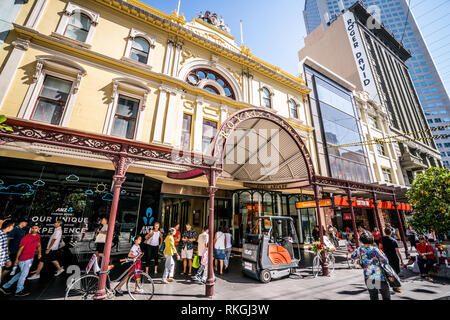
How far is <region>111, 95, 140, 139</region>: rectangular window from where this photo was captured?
9.03m

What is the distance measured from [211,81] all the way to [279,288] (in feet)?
39.1

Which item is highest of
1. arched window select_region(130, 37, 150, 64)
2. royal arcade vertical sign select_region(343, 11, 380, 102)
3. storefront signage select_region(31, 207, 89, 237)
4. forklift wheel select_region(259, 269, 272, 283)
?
royal arcade vertical sign select_region(343, 11, 380, 102)

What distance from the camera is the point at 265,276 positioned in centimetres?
702

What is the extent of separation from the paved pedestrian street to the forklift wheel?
0.58 ft

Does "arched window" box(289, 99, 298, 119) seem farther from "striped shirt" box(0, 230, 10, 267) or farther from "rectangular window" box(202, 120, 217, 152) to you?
"striped shirt" box(0, 230, 10, 267)

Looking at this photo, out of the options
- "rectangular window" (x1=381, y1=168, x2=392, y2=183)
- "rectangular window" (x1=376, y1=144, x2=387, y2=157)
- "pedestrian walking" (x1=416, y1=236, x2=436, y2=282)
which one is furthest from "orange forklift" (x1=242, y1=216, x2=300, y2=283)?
"rectangular window" (x1=376, y1=144, x2=387, y2=157)

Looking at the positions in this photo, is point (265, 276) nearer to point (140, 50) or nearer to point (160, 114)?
point (160, 114)

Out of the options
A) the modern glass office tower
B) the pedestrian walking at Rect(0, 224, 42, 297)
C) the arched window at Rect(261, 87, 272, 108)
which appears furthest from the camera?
the modern glass office tower

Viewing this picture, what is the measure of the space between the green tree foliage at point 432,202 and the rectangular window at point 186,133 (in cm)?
1252

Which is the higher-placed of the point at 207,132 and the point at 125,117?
the point at 207,132

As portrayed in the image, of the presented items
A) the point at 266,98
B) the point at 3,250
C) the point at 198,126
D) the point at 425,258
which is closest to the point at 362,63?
the point at 266,98

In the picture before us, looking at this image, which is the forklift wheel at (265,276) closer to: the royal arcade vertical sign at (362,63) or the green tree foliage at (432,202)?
the green tree foliage at (432,202)

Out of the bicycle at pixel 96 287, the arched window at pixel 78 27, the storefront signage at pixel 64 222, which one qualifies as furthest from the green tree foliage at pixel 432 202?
the arched window at pixel 78 27
